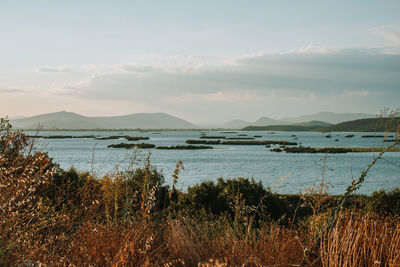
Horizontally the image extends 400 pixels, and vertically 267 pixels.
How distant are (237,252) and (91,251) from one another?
69.7 inches

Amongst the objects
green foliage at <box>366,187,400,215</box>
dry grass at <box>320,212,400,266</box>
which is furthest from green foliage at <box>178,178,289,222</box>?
dry grass at <box>320,212,400,266</box>

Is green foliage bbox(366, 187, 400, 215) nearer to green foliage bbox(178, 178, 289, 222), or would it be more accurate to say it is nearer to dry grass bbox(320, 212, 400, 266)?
green foliage bbox(178, 178, 289, 222)

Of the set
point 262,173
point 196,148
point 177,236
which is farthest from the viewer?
point 196,148

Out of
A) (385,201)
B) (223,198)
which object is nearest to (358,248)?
(223,198)

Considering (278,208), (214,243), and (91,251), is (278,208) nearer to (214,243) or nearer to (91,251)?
(214,243)

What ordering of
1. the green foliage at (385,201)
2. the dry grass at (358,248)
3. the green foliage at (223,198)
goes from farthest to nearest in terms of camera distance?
the green foliage at (385,201), the green foliage at (223,198), the dry grass at (358,248)

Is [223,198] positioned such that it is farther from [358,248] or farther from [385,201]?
[358,248]

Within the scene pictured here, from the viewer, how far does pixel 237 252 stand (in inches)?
170

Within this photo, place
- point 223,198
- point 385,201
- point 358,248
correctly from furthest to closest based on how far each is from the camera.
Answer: point 385,201, point 223,198, point 358,248

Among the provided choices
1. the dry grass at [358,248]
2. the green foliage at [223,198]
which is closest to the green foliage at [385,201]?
the green foliage at [223,198]

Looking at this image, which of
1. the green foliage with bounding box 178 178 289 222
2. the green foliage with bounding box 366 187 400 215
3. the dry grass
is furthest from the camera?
the green foliage with bounding box 366 187 400 215

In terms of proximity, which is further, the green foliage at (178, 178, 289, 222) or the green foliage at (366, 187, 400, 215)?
the green foliage at (366, 187, 400, 215)

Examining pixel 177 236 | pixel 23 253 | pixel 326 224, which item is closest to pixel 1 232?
pixel 23 253

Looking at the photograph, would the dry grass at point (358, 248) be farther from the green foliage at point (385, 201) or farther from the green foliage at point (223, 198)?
the green foliage at point (385, 201)
